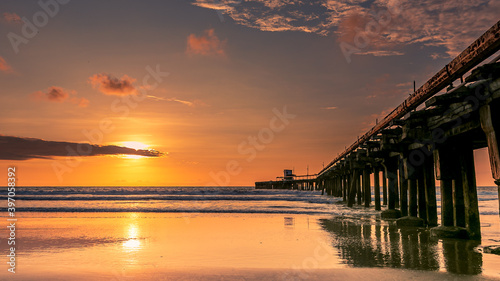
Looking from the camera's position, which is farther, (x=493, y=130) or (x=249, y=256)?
(x=249, y=256)

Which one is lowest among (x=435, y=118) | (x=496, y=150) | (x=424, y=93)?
(x=496, y=150)

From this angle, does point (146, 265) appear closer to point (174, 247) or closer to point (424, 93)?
point (174, 247)

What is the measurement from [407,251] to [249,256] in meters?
3.50

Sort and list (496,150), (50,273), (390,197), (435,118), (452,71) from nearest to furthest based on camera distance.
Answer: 1. (50,273)
2. (496,150)
3. (452,71)
4. (435,118)
5. (390,197)

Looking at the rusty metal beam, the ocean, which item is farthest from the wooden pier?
the ocean

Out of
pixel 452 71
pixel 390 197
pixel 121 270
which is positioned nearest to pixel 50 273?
pixel 121 270

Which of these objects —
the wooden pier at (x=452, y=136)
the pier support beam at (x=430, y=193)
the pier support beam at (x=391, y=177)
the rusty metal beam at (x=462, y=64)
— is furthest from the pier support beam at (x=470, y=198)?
the pier support beam at (x=391, y=177)

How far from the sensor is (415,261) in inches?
308

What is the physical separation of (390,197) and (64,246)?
14.4 meters

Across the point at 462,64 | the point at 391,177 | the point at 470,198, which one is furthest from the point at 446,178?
the point at 391,177

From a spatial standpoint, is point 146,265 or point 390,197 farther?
point 390,197

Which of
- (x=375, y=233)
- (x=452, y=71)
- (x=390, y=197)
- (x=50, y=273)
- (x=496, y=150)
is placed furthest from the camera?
(x=390, y=197)

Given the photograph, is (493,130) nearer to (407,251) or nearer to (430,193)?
(407,251)

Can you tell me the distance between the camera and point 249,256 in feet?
28.5
